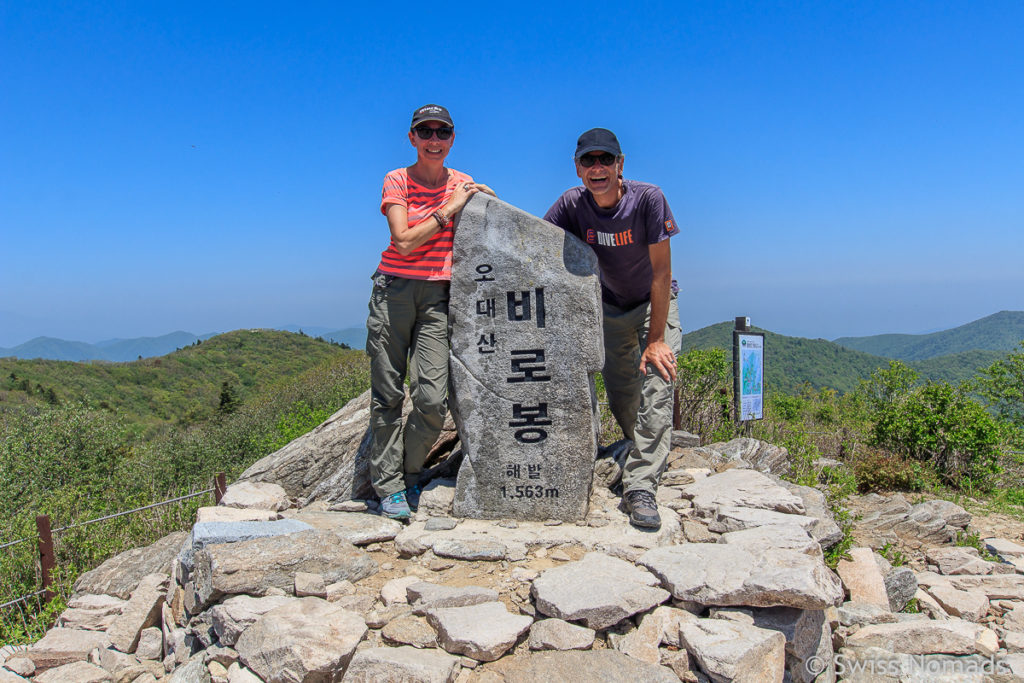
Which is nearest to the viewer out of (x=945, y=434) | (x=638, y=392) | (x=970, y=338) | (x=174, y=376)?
(x=638, y=392)

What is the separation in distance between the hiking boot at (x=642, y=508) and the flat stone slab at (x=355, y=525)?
1.77 m

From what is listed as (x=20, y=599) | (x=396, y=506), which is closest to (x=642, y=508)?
(x=396, y=506)

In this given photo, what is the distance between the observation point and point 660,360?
5273mm

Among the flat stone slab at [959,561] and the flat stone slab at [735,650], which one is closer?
the flat stone slab at [735,650]

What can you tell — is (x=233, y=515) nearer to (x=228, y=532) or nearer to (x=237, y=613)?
(x=228, y=532)

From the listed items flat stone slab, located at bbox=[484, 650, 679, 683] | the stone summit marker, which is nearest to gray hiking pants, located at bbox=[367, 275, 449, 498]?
the stone summit marker

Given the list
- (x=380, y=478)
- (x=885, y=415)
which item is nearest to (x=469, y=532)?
(x=380, y=478)

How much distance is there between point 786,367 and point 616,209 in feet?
127

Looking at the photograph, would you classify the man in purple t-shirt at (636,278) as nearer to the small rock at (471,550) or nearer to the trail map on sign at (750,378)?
the small rock at (471,550)

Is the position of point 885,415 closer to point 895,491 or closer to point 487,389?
point 895,491

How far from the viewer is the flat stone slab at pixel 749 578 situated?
3732 mm

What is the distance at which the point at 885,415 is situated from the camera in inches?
368

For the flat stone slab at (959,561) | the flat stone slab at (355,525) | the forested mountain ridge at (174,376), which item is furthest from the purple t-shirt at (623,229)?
the forested mountain ridge at (174,376)

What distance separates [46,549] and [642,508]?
5532mm
